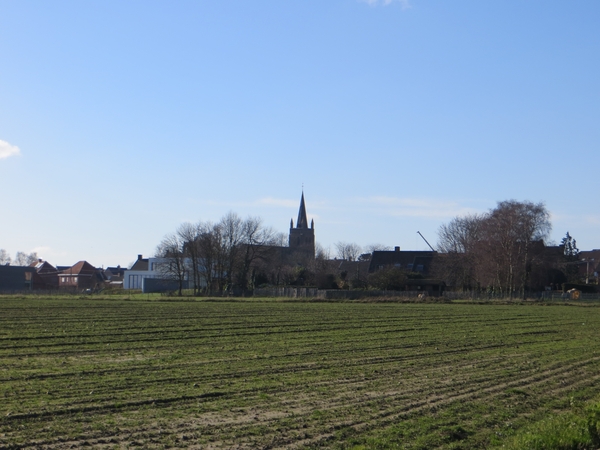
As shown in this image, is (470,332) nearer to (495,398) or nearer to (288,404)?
(495,398)

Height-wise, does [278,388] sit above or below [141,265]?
below

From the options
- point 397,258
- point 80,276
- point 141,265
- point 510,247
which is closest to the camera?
point 510,247

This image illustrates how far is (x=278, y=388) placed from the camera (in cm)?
1530

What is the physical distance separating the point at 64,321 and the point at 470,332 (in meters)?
20.9

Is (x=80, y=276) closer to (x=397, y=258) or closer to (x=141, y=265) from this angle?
(x=141, y=265)

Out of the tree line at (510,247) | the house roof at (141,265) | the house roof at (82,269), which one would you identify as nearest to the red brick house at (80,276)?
the house roof at (82,269)

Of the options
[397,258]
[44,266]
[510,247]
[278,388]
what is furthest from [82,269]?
[278,388]

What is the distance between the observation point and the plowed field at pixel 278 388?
10.9m

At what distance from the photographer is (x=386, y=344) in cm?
2625

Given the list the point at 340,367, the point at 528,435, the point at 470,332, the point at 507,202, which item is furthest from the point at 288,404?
the point at 507,202

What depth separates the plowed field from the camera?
1094 cm

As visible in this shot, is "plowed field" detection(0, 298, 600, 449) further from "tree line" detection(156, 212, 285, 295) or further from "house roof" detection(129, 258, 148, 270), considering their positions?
"house roof" detection(129, 258, 148, 270)

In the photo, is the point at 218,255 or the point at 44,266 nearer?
the point at 218,255

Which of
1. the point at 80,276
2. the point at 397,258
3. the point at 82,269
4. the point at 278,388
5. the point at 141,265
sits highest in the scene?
the point at 397,258
